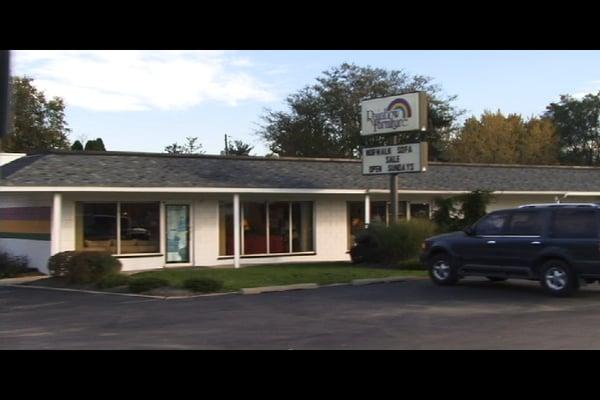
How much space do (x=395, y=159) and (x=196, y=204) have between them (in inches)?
259

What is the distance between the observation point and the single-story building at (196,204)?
69.6ft

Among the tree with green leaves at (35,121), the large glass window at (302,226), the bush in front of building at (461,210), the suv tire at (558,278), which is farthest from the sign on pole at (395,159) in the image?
the tree with green leaves at (35,121)

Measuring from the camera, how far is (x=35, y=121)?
48.2 m

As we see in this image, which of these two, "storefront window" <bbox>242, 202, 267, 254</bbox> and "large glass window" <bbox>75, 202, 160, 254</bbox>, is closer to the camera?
"large glass window" <bbox>75, 202, 160, 254</bbox>

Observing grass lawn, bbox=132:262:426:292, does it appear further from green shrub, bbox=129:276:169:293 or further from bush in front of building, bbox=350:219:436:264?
bush in front of building, bbox=350:219:436:264

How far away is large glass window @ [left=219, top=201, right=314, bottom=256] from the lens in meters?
24.2

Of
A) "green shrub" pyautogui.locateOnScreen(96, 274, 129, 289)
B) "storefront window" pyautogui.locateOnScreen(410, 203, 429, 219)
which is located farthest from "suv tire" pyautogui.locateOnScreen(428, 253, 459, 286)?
"storefront window" pyautogui.locateOnScreen(410, 203, 429, 219)

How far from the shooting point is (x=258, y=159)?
26.6 m

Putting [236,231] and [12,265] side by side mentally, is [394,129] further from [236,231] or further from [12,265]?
[12,265]

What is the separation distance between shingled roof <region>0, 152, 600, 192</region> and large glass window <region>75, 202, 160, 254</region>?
1.15 metres

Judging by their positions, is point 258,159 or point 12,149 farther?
point 12,149
